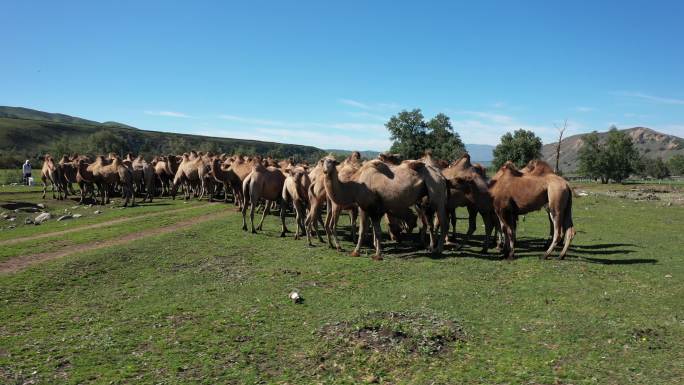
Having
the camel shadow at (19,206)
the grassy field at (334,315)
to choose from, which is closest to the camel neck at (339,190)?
the grassy field at (334,315)

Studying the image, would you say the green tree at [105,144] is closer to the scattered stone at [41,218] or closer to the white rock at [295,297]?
the scattered stone at [41,218]

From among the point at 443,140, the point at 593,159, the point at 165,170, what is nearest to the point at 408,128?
the point at 443,140

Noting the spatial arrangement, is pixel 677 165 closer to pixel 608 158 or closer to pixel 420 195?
pixel 608 158

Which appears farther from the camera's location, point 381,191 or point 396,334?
point 381,191

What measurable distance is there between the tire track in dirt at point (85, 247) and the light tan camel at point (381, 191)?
25.5 ft

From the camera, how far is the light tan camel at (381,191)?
44.2 feet

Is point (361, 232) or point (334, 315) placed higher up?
point (361, 232)

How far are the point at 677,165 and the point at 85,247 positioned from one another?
158m

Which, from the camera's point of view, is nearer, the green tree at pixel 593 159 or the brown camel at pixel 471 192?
the brown camel at pixel 471 192

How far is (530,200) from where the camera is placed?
12906 mm

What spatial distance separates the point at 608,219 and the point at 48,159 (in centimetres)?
3539

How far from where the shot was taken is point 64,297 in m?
9.85

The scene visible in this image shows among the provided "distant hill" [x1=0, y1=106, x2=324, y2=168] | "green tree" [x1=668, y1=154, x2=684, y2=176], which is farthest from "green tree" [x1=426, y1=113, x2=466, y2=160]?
"green tree" [x1=668, y1=154, x2=684, y2=176]

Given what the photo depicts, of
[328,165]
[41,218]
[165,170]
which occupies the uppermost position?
[328,165]
